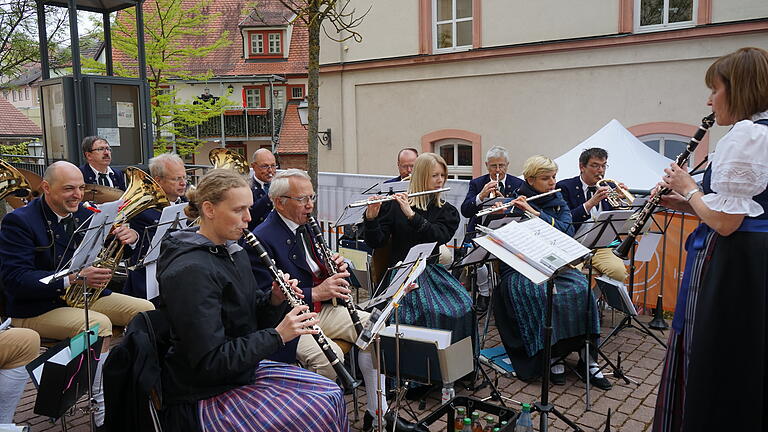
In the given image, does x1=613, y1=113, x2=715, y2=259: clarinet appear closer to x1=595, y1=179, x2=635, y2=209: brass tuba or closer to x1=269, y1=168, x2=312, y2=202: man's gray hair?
x1=595, y1=179, x2=635, y2=209: brass tuba

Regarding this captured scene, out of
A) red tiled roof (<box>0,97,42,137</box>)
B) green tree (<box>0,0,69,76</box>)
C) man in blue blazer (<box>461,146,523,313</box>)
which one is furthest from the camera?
red tiled roof (<box>0,97,42,137</box>)

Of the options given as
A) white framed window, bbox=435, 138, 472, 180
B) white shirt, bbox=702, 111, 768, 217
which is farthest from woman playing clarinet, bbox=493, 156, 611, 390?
white framed window, bbox=435, 138, 472, 180

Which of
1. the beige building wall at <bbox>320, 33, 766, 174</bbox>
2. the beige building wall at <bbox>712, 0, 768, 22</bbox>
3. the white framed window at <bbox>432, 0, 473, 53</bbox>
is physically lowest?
the beige building wall at <bbox>320, 33, 766, 174</bbox>

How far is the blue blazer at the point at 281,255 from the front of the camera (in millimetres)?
3883

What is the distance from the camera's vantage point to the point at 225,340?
2.71m

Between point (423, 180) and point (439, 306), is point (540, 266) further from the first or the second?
point (423, 180)

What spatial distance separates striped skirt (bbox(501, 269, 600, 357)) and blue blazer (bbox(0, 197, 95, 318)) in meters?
3.52

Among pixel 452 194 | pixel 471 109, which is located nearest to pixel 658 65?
pixel 471 109

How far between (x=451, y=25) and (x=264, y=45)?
2445cm

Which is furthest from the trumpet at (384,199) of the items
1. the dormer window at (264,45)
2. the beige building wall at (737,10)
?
the dormer window at (264,45)

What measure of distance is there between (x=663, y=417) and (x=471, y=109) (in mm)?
10337

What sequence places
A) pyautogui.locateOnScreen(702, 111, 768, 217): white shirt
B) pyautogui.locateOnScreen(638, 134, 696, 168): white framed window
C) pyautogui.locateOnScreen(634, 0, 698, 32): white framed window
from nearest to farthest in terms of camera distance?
1. pyautogui.locateOnScreen(702, 111, 768, 217): white shirt
2. pyautogui.locateOnScreen(634, 0, 698, 32): white framed window
3. pyautogui.locateOnScreen(638, 134, 696, 168): white framed window

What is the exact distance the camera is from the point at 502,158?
6.68 meters

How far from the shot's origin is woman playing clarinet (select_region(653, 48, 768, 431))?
2.57 m
